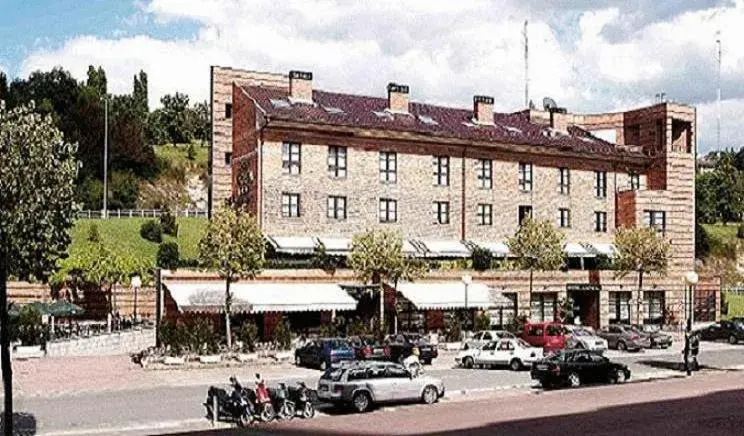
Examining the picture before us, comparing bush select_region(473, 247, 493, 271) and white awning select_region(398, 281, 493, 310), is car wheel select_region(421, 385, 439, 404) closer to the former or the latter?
white awning select_region(398, 281, 493, 310)

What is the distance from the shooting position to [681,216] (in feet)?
226

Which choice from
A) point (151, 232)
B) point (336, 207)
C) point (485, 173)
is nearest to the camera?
point (336, 207)

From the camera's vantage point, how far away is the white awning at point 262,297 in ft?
156

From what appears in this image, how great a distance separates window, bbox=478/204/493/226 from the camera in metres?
63.9

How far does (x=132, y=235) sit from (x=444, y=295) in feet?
122

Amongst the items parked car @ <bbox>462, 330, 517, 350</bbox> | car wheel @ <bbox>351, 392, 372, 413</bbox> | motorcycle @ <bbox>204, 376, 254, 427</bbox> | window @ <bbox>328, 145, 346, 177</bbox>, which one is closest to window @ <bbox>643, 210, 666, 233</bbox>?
window @ <bbox>328, 145, 346, 177</bbox>

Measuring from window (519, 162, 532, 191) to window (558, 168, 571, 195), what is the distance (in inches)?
95.4

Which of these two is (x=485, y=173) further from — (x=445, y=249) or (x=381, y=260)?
(x=381, y=260)

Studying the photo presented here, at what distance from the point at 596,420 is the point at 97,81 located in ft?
338

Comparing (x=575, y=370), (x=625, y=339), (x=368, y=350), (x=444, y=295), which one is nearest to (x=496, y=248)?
(x=444, y=295)

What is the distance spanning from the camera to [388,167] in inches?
2386

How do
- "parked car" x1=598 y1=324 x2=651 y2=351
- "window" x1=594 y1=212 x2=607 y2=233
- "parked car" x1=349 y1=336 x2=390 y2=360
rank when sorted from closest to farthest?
"parked car" x1=349 y1=336 x2=390 y2=360 → "parked car" x1=598 y1=324 x2=651 y2=351 → "window" x1=594 y1=212 x2=607 y2=233

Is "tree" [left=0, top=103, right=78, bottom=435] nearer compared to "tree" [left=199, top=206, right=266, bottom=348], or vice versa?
"tree" [left=0, top=103, right=78, bottom=435]

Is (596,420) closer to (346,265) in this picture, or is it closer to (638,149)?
(346,265)
